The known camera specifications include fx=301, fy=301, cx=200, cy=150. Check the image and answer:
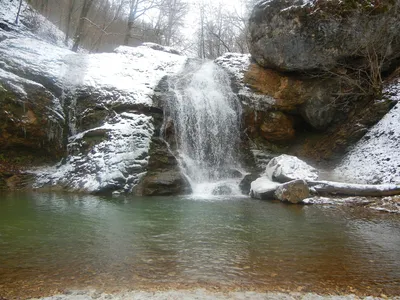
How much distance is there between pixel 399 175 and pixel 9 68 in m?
13.8

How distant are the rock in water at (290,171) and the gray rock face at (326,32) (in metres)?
5.03

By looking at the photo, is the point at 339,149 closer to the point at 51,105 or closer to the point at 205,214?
the point at 205,214

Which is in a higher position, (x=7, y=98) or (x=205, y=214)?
(x=7, y=98)

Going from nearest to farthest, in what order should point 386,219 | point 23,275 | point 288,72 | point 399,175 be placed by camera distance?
point 23,275 → point 386,219 → point 399,175 → point 288,72

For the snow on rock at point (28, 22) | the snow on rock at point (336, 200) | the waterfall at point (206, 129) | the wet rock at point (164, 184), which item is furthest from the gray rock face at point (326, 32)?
Answer: the snow on rock at point (28, 22)

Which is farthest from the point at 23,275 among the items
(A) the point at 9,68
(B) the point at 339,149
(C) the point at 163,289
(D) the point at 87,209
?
(B) the point at 339,149

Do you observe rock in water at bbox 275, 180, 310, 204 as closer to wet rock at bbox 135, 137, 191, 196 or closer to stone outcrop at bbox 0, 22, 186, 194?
wet rock at bbox 135, 137, 191, 196

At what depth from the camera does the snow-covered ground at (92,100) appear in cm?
1013

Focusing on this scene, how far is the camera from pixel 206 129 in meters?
12.5

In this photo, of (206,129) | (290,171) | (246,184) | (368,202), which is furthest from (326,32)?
(368,202)

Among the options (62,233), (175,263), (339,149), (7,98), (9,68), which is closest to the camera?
(175,263)

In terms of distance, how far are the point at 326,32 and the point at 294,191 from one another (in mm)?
7222

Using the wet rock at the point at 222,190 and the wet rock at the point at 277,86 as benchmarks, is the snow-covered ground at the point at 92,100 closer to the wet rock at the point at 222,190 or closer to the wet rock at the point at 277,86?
the wet rock at the point at 222,190

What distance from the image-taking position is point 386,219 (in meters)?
6.44
